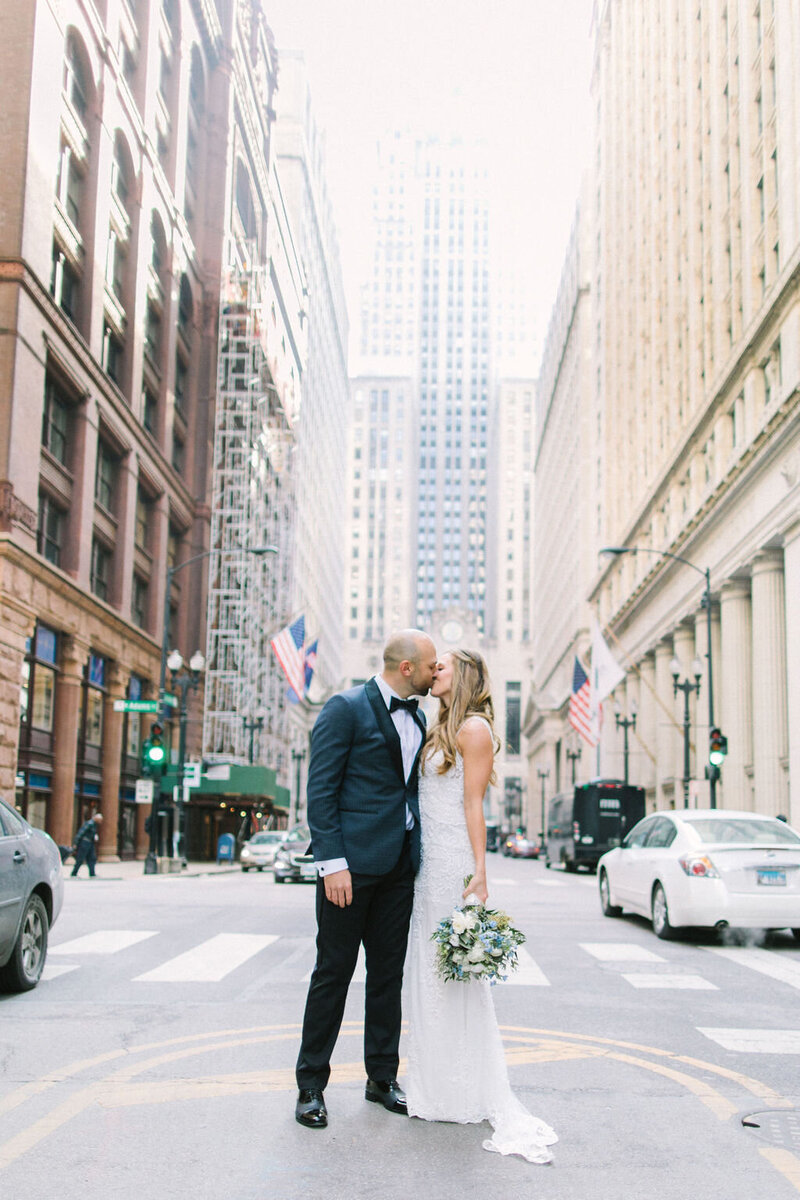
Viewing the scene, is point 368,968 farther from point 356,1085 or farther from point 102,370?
point 102,370

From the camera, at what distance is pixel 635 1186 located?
4691 mm

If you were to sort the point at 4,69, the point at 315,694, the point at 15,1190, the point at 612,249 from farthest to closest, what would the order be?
the point at 315,694 → the point at 612,249 → the point at 4,69 → the point at 15,1190

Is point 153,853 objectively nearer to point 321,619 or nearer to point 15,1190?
point 15,1190

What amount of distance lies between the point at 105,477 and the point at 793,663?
2345 centimetres

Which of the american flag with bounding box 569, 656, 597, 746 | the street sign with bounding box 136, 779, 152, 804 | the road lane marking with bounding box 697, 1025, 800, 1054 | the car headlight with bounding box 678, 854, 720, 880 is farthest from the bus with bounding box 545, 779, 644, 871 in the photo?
the road lane marking with bounding box 697, 1025, 800, 1054

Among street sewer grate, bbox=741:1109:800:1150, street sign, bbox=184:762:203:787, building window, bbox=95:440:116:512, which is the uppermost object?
building window, bbox=95:440:116:512

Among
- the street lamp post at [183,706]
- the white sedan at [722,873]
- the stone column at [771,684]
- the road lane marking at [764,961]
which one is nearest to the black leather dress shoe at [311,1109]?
the road lane marking at [764,961]

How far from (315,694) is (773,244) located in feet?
227

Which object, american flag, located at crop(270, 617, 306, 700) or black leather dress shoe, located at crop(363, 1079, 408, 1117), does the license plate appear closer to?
black leather dress shoe, located at crop(363, 1079, 408, 1117)

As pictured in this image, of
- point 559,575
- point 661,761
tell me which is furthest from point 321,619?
point 661,761

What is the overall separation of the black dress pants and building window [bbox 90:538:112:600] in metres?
36.1

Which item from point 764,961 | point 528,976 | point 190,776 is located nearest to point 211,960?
point 528,976

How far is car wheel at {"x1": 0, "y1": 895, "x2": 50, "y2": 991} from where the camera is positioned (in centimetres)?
920

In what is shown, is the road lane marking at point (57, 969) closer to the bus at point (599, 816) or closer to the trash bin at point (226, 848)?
the bus at point (599, 816)
